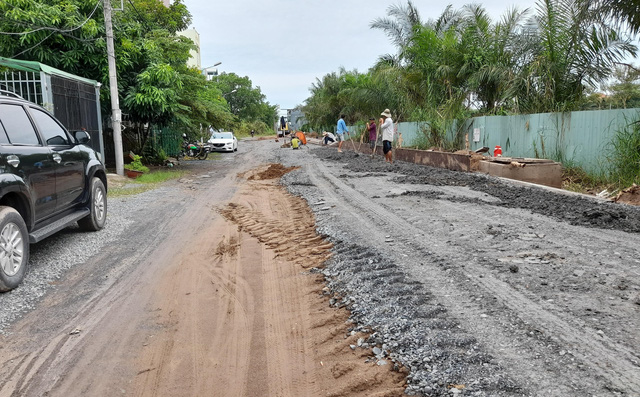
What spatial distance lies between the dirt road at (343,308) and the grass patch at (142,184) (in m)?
4.66

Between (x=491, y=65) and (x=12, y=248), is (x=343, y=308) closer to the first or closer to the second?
(x=12, y=248)

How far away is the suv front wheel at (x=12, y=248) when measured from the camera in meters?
4.70

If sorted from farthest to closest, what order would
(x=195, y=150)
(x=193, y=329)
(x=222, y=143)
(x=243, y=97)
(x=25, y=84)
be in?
(x=243, y=97)
(x=222, y=143)
(x=195, y=150)
(x=25, y=84)
(x=193, y=329)

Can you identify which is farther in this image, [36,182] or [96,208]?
[96,208]

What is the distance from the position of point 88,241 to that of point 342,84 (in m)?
35.7

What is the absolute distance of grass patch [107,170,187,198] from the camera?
483 inches

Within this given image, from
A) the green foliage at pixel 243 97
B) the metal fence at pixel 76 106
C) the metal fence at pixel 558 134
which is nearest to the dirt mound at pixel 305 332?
the metal fence at pixel 558 134

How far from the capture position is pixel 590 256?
16.3ft

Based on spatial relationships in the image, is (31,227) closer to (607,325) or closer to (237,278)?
(237,278)

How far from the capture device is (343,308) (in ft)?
14.0

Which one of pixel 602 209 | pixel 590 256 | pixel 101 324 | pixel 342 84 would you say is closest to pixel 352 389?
pixel 101 324

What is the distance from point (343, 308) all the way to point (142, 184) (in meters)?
11.2

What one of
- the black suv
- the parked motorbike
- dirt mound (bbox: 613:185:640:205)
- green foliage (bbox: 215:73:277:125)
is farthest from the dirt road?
green foliage (bbox: 215:73:277:125)

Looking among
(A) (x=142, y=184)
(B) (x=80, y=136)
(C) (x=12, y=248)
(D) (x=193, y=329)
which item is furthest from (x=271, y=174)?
(D) (x=193, y=329)
